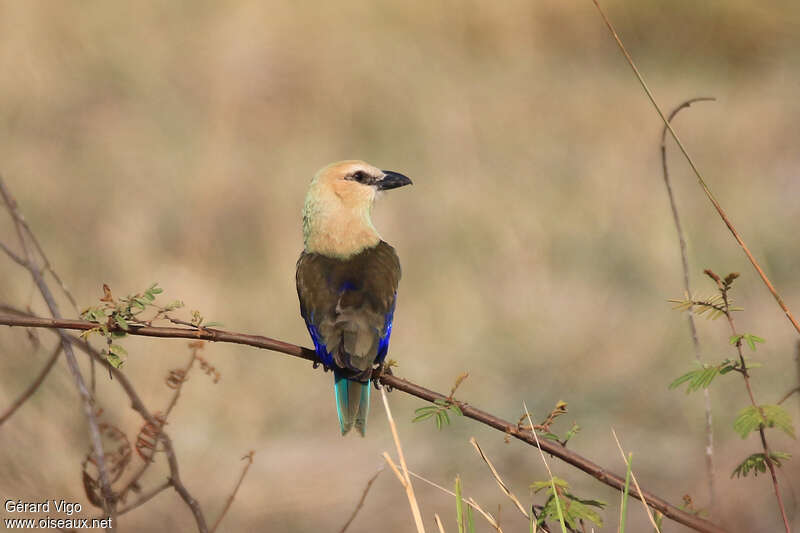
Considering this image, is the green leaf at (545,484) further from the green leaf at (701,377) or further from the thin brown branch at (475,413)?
the green leaf at (701,377)

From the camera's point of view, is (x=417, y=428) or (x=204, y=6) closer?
(x=417, y=428)

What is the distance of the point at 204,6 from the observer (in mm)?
6543

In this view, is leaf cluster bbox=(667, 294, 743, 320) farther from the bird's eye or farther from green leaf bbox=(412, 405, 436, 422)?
the bird's eye

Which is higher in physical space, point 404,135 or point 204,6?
point 204,6

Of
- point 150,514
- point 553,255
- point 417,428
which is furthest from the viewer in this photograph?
point 553,255

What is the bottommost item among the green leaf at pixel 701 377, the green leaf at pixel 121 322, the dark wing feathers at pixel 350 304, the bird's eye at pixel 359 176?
the green leaf at pixel 701 377

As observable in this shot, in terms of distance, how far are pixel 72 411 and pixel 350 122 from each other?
2721 mm

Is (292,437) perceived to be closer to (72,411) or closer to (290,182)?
(72,411)

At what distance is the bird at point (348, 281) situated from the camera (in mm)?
2695

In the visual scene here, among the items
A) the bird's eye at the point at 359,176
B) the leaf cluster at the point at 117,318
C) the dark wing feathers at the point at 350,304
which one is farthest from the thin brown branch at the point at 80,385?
the bird's eye at the point at 359,176

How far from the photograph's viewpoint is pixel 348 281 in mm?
3008

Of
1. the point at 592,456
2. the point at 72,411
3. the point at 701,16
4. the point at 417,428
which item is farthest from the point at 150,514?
the point at 701,16

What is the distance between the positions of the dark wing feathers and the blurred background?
1.83m

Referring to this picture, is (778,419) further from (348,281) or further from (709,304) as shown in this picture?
(348,281)
